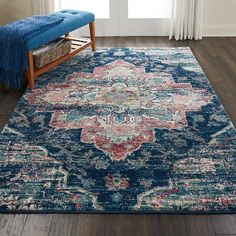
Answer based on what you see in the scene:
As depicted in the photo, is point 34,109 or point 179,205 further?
point 34,109

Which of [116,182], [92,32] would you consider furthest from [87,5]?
[116,182]

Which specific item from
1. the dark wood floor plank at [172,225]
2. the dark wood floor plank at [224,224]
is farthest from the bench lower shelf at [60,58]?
the dark wood floor plank at [224,224]

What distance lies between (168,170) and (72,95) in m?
1.25

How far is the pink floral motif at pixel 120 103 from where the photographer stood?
2555mm

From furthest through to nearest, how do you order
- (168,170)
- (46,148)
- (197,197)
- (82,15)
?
(82,15) < (46,148) < (168,170) < (197,197)

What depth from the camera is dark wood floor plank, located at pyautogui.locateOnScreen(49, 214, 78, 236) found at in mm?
1791

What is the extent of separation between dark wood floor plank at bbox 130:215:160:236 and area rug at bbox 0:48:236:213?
0.04m

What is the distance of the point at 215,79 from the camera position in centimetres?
346

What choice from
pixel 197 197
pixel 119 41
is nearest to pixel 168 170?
pixel 197 197

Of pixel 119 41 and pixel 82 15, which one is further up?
pixel 82 15

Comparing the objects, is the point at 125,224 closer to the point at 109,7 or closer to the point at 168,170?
the point at 168,170

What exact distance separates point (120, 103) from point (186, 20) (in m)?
2.02

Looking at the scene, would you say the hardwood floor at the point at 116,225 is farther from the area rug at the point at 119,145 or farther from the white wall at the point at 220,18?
the white wall at the point at 220,18

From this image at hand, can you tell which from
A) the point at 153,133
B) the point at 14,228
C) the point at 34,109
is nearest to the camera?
the point at 14,228
